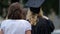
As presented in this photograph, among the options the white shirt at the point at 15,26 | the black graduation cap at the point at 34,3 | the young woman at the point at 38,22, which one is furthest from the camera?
the black graduation cap at the point at 34,3

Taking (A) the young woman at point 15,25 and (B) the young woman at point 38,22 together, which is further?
(B) the young woman at point 38,22

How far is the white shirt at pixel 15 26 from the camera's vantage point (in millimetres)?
4211

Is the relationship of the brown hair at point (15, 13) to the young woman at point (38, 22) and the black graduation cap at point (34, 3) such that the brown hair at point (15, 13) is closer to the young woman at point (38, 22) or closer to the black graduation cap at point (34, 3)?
the young woman at point (38, 22)

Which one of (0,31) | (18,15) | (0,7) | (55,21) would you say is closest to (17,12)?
(18,15)

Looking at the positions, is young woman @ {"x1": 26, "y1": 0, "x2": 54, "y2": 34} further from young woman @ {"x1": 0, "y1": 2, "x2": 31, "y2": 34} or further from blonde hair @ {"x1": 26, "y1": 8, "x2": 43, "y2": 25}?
young woman @ {"x1": 0, "y1": 2, "x2": 31, "y2": 34}

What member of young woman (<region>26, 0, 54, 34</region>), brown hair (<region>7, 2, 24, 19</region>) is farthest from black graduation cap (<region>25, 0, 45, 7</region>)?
brown hair (<region>7, 2, 24, 19</region>)

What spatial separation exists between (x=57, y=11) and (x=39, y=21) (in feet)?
38.2

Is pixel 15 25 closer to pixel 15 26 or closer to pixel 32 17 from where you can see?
pixel 15 26

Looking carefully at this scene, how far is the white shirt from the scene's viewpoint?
13.8 feet

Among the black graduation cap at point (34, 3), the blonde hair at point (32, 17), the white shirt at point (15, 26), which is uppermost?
the black graduation cap at point (34, 3)

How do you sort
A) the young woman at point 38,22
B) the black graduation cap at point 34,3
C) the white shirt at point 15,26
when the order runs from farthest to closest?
the black graduation cap at point 34,3 < the young woman at point 38,22 < the white shirt at point 15,26

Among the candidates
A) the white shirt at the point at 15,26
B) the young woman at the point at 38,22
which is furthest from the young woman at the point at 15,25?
the young woman at the point at 38,22

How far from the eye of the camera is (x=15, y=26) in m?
4.23

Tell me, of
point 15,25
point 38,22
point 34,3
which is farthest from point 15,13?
point 34,3
